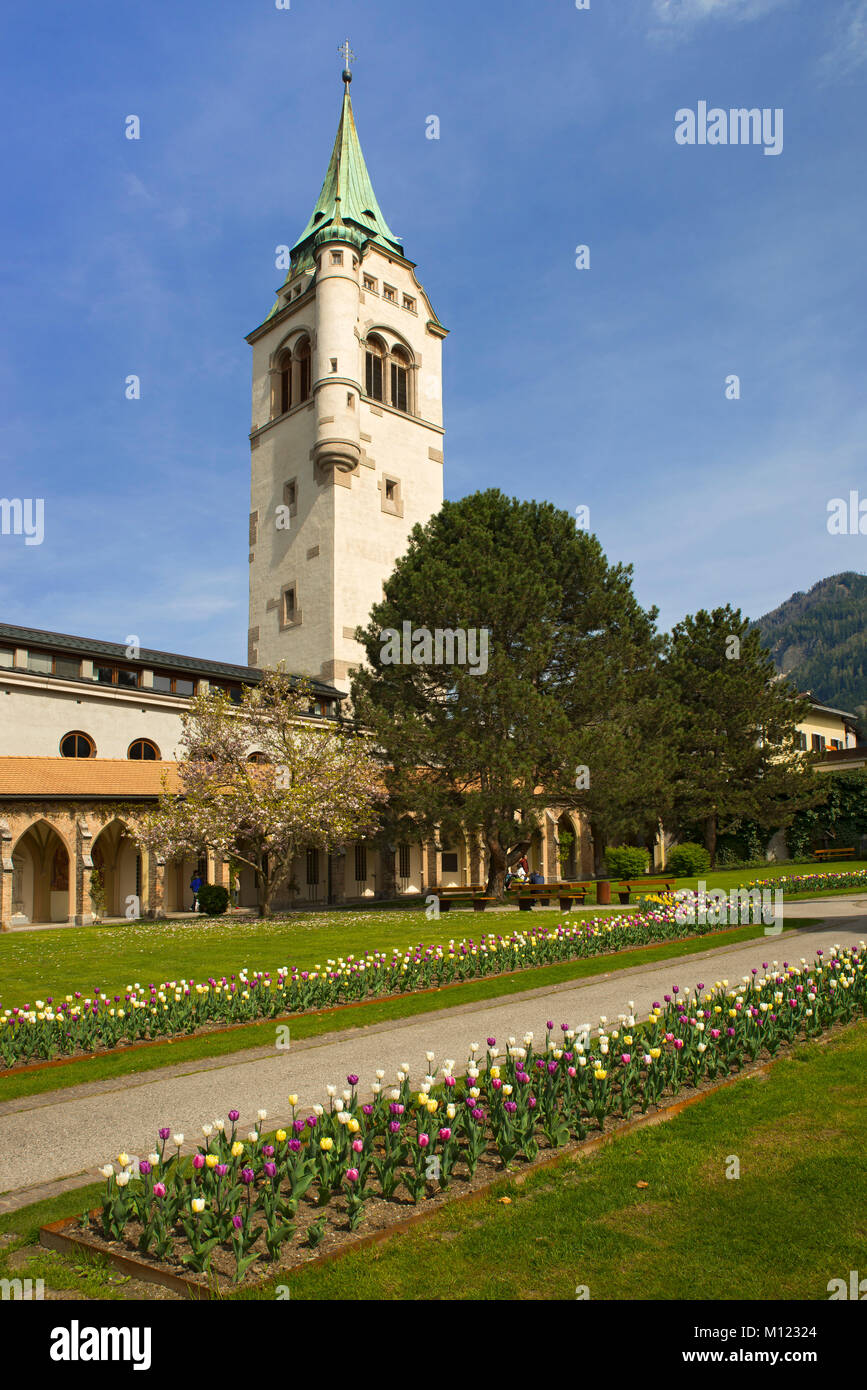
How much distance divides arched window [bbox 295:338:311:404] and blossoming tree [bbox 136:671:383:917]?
1078 inches

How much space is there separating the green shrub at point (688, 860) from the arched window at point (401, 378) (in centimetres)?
3249

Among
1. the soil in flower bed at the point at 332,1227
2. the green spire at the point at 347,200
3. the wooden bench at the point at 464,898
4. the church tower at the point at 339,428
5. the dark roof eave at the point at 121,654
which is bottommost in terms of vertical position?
the wooden bench at the point at 464,898

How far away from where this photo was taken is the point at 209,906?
3288cm

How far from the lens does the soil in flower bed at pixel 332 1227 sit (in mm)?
4512

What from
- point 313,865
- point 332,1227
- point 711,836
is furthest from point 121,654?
point 332,1227

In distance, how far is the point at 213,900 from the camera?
3288 cm

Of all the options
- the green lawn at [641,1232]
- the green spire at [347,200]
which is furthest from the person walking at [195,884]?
the green spire at [347,200]

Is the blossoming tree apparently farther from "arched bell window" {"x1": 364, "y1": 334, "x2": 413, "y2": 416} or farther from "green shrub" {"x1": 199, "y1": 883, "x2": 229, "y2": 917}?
"arched bell window" {"x1": 364, "y1": 334, "x2": 413, "y2": 416}

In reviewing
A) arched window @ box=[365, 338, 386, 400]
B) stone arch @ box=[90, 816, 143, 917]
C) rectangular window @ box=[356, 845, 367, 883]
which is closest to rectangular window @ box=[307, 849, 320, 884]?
rectangular window @ box=[356, 845, 367, 883]

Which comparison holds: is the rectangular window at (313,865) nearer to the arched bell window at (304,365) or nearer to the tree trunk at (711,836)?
the tree trunk at (711,836)

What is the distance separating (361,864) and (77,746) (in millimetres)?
14258

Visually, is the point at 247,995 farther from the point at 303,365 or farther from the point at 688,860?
the point at 303,365
